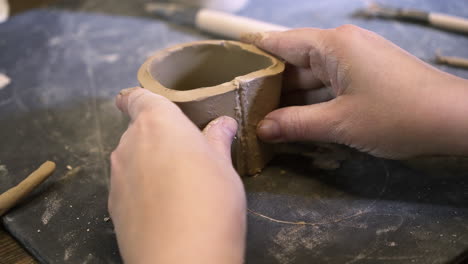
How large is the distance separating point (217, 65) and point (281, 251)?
607 millimetres

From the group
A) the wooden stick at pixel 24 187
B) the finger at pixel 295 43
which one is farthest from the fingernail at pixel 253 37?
the wooden stick at pixel 24 187

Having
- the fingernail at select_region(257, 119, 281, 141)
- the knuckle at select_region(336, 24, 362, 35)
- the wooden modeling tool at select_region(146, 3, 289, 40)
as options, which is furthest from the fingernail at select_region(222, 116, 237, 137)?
the wooden modeling tool at select_region(146, 3, 289, 40)

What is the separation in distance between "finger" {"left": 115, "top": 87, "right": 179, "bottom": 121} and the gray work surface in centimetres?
29

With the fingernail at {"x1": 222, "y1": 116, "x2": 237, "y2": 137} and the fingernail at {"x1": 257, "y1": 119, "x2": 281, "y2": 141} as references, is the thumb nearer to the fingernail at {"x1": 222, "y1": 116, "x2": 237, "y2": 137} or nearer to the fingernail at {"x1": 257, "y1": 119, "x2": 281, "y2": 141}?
the fingernail at {"x1": 257, "y1": 119, "x2": 281, "y2": 141}

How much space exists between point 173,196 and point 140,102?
1.00 ft

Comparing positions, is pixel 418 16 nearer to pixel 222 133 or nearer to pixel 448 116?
pixel 448 116

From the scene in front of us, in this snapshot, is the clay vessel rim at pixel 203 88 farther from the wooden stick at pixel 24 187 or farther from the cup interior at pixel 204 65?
the wooden stick at pixel 24 187

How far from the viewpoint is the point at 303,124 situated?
1149mm

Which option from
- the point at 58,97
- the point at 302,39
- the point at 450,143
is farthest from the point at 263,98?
the point at 58,97

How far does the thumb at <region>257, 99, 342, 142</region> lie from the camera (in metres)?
1.12

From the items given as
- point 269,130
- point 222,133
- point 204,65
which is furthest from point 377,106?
point 204,65

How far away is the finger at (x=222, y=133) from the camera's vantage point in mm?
1002

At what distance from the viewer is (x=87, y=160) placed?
1342 mm

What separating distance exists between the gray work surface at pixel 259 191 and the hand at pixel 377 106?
0.12 meters
